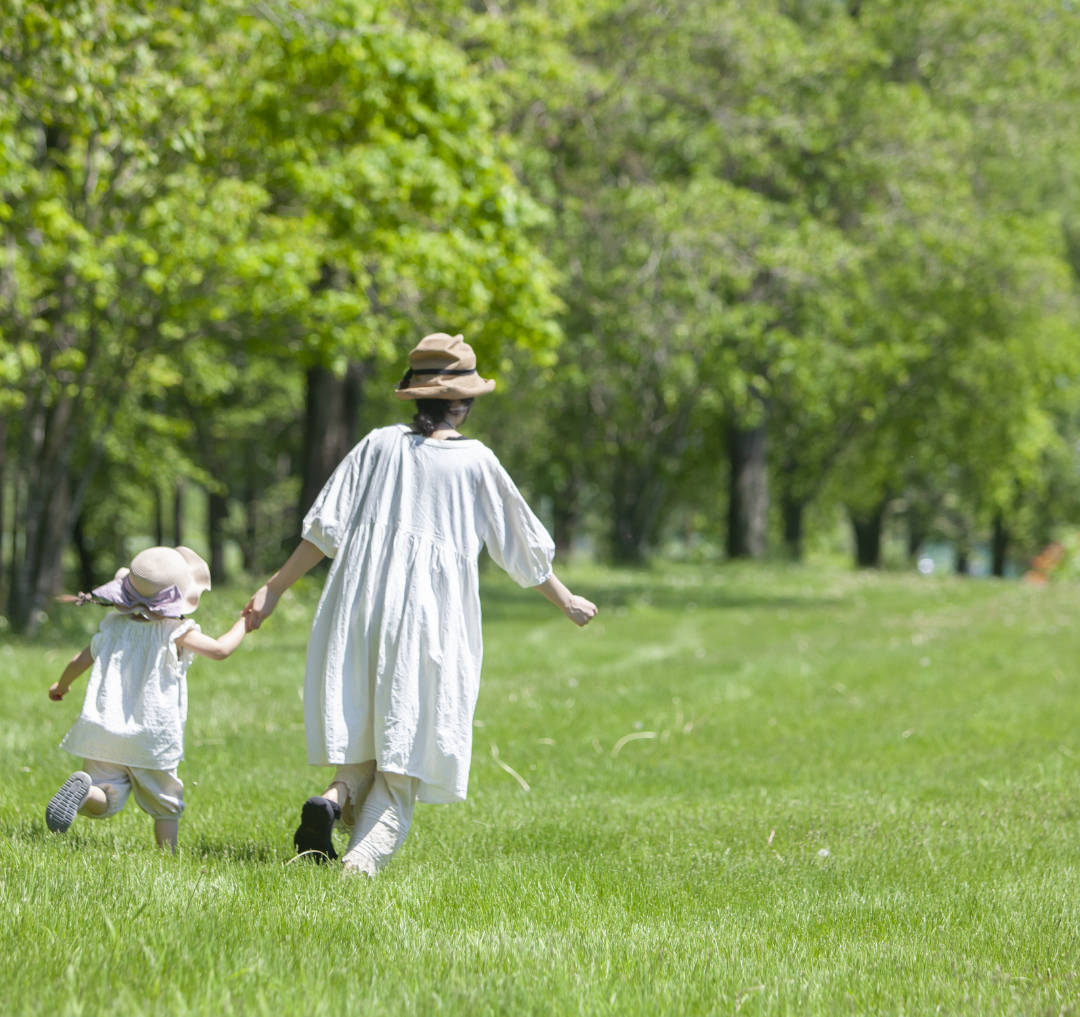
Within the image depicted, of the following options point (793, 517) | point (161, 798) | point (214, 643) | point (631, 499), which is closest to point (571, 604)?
point (214, 643)

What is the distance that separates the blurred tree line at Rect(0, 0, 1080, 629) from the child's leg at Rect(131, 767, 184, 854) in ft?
16.8

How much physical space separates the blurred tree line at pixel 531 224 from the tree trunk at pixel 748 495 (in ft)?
0.27

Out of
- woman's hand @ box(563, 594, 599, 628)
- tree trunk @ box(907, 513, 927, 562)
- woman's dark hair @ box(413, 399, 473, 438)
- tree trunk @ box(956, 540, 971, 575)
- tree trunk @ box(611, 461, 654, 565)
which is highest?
woman's dark hair @ box(413, 399, 473, 438)

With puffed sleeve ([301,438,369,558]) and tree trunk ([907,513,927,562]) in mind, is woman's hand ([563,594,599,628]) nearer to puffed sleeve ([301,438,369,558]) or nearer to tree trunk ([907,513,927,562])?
puffed sleeve ([301,438,369,558])

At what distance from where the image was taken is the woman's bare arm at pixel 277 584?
14.6 feet

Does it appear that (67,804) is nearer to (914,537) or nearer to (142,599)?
(142,599)

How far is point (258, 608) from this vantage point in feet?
14.6

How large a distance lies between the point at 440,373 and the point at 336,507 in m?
0.62

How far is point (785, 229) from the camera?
1845 cm

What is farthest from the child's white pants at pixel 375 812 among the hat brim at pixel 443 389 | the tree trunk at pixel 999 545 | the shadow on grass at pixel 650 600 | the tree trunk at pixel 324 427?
the tree trunk at pixel 999 545

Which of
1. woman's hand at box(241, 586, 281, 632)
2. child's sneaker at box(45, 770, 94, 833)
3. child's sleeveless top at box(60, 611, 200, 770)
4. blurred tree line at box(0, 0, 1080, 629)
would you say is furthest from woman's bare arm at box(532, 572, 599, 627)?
blurred tree line at box(0, 0, 1080, 629)

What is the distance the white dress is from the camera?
14.5 feet

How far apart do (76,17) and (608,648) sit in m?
7.37

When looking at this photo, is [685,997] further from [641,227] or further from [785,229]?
[785,229]
